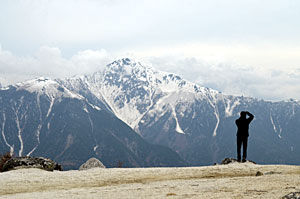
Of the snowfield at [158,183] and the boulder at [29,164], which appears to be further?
the boulder at [29,164]

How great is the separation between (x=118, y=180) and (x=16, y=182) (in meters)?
6.30

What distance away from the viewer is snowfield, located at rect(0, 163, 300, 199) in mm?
18734

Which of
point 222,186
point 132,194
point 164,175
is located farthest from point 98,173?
point 222,186

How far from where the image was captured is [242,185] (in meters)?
19.9

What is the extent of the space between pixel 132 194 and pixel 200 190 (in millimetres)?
3182

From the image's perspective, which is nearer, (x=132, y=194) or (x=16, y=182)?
(x=132, y=194)

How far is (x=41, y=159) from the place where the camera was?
115 ft

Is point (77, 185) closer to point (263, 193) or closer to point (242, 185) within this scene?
point (242, 185)

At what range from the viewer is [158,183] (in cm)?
2298

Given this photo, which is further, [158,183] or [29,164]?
[29,164]

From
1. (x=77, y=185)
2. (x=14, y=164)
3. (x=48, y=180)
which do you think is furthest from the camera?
(x=14, y=164)

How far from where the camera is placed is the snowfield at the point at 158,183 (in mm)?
18734

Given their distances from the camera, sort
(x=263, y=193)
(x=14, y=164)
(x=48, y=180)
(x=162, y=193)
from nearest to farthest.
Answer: (x=263, y=193) → (x=162, y=193) → (x=48, y=180) → (x=14, y=164)

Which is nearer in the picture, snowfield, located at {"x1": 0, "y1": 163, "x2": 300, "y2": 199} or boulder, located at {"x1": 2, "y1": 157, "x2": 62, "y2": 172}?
snowfield, located at {"x1": 0, "y1": 163, "x2": 300, "y2": 199}
